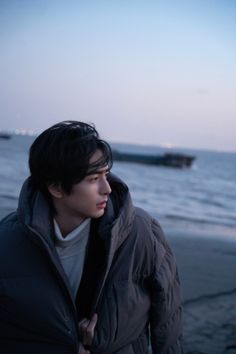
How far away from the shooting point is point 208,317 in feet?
13.5

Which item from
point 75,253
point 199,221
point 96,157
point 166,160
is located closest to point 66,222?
point 75,253

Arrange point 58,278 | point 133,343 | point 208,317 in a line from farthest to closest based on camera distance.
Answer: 1. point 208,317
2. point 133,343
3. point 58,278

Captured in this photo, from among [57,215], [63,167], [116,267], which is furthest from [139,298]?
[63,167]

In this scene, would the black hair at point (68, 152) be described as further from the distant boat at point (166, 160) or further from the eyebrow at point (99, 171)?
the distant boat at point (166, 160)

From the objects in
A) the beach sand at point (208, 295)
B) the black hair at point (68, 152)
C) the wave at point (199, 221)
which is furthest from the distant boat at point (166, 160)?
the black hair at point (68, 152)

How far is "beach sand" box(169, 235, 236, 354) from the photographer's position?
3.55m

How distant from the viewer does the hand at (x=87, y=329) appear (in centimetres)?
178

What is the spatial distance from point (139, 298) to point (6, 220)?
0.76 m

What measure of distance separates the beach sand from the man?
1.75 metres

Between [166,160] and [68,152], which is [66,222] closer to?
[68,152]

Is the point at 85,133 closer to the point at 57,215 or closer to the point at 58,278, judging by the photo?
the point at 57,215

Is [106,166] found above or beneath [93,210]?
above

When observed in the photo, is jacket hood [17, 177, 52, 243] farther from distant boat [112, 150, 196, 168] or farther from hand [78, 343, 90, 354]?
distant boat [112, 150, 196, 168]

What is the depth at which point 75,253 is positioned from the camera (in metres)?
1.94
